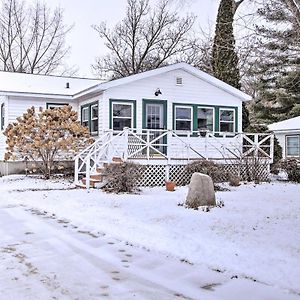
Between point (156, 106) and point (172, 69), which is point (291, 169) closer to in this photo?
point (156, 106)

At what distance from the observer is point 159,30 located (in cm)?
3466

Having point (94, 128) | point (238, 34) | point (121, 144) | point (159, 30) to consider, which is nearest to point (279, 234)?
point (238, 34)

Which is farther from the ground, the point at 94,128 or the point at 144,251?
the point at 94,128

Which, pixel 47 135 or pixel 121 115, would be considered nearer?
pixel 47 135

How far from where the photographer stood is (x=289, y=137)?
81.6ft

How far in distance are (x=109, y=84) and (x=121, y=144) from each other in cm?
221

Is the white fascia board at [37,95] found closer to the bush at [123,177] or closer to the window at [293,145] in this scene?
the bush at [123,177]

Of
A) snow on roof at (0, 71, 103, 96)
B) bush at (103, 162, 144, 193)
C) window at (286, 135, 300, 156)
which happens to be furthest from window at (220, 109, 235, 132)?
window at (286, 135, 300, 156)

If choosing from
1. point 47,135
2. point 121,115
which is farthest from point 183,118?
point 47,135

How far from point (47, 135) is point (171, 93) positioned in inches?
198

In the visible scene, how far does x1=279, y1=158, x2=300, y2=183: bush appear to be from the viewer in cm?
1584

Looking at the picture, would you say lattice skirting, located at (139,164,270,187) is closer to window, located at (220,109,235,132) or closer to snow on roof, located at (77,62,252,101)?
window, located at (220,109,235,132)

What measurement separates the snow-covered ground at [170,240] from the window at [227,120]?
22.8 feet

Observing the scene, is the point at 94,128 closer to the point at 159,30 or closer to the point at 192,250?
the point at 192,250
